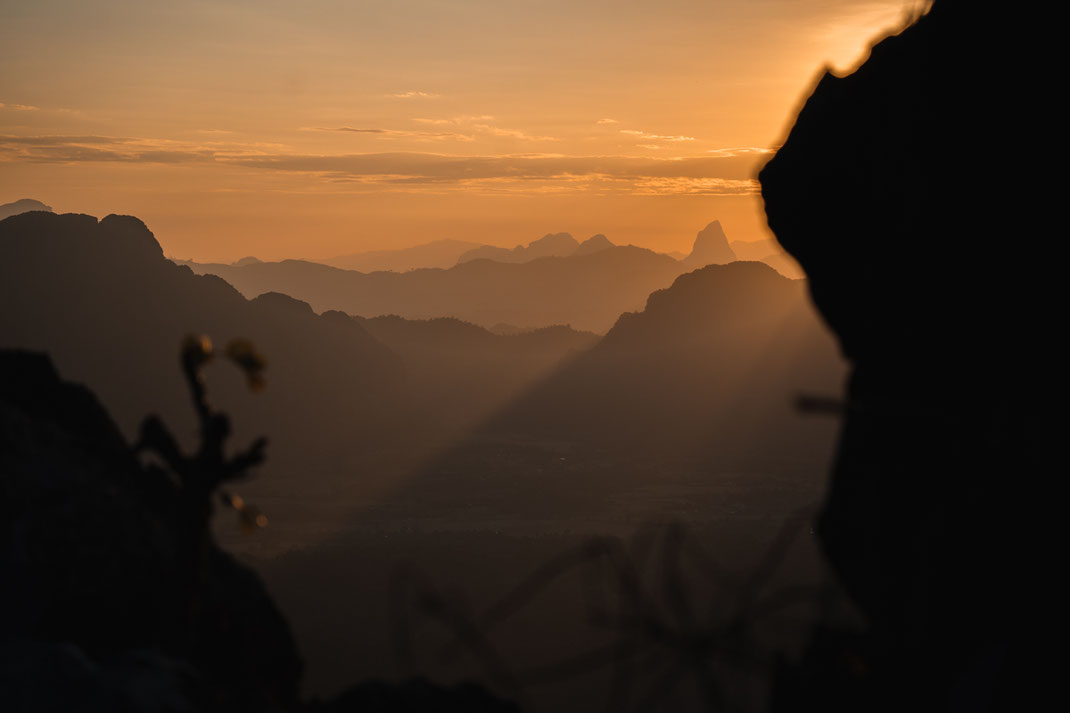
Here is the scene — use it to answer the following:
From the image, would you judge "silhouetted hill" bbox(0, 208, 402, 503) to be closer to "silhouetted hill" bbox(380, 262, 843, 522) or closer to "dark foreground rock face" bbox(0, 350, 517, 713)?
"silhouetted hill" bbox(380, 262, 843, 522)

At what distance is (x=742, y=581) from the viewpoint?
29.3ft

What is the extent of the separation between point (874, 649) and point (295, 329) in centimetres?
16466

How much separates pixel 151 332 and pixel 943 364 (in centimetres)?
14248

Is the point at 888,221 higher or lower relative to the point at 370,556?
higher

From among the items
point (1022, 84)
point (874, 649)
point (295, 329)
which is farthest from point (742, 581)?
point (295, 329)

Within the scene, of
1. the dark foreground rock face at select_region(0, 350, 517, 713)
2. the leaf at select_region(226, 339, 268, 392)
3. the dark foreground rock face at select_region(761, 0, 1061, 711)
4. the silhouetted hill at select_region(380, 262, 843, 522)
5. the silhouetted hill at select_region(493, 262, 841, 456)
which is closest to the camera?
the dark foreground rock face at select_region(761, 0, 1061, 711)

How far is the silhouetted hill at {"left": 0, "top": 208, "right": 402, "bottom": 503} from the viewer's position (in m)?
127

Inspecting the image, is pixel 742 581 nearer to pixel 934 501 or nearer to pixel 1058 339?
pixel 934 501

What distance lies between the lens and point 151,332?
13638 centimetres

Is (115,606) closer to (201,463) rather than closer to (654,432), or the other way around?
(201,463)

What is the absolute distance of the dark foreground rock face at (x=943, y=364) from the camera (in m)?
9.36

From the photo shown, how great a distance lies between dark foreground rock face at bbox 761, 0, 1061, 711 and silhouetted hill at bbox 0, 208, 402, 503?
117022 millimetres

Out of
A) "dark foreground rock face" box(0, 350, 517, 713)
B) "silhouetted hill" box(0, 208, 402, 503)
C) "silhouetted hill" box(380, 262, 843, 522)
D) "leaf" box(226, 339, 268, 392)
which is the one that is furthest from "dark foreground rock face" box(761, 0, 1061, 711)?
"silhouetted hill" box(0, 208, 402, 503)

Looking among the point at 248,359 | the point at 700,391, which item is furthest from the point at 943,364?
the point at 700,391
